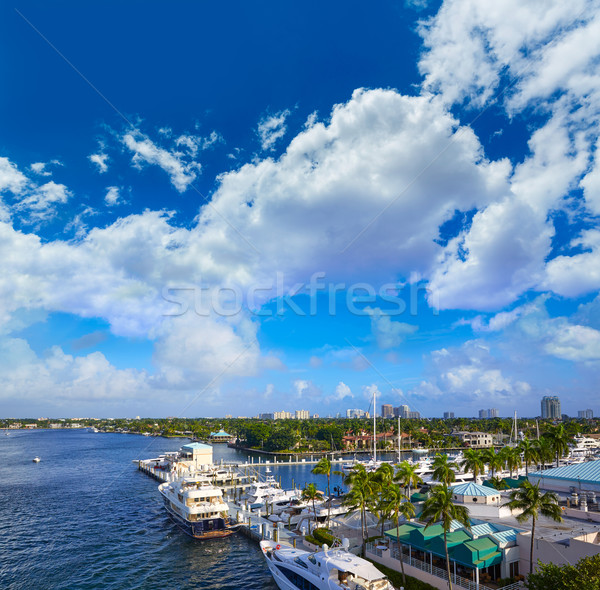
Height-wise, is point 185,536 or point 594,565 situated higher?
point 594,565

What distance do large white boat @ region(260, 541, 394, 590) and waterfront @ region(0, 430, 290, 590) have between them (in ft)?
19.8

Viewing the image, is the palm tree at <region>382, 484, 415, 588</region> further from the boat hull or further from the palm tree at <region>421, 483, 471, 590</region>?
the boat hull

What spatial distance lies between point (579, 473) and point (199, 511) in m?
51.7

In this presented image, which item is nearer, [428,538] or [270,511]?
[428,538]

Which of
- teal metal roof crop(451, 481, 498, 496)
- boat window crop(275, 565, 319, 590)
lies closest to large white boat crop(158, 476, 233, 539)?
boat window crop(275, 565, 319, 590)

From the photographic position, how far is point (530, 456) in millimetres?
70812

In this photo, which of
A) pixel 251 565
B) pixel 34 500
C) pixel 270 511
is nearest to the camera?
pixel 251 565

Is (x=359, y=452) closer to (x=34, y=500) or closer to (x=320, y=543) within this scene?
(x=34, y=500)

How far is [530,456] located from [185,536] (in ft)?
181

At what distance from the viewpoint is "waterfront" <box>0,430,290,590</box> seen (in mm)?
50719

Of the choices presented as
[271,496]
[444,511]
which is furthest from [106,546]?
[444,511]

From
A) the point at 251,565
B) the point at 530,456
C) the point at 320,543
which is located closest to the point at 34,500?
the point at 251,565

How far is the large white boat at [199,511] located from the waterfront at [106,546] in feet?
5.00

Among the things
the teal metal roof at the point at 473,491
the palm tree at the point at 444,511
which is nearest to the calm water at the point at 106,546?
the palm tree at the point at 444,511
